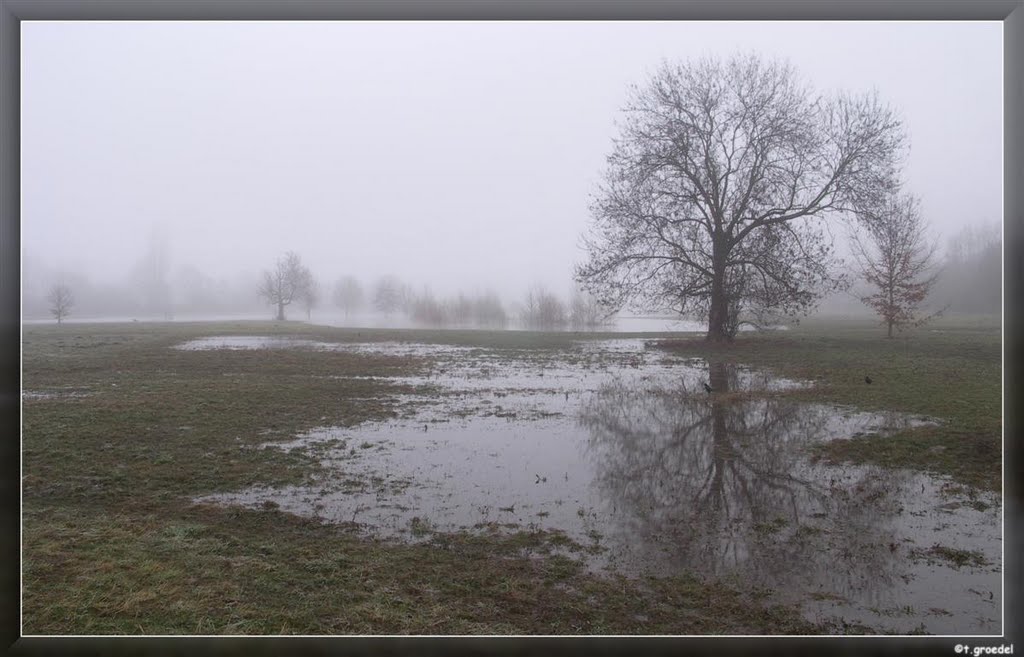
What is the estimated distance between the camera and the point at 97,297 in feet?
18.4

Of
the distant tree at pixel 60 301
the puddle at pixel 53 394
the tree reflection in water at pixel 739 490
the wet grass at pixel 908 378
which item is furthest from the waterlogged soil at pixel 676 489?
the distant tree at pixel 60 301

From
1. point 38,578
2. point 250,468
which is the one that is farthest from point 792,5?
point 38,578

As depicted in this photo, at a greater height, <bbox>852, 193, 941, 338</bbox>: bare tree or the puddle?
<bbox>852, 193, 941, 338</bbox>: bare tree

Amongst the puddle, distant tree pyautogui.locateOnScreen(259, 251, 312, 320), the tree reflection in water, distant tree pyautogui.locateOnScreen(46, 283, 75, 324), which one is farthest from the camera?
distant tree pyautogui.locateOnScreen(259, 251, 312, 320)

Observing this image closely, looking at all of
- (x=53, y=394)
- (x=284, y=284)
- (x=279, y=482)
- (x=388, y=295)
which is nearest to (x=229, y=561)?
(x=279, y=482)

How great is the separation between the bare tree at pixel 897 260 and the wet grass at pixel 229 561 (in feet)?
12.8

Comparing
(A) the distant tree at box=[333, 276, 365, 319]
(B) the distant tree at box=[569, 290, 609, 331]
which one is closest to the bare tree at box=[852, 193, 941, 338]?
(B) the distant tree at box=[569, 290, 609, 331]

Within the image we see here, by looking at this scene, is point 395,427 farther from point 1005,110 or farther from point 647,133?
point 1005,110

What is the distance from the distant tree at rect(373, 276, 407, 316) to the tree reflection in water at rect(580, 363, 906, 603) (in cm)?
263

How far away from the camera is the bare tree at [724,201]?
560 cm

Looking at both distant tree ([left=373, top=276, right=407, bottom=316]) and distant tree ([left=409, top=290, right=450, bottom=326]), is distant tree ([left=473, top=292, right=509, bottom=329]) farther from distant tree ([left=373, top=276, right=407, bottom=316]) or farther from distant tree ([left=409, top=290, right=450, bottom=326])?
distant tree ([left=373, top=276, right=407, bottom=316])

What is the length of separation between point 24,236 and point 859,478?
23.9 feet

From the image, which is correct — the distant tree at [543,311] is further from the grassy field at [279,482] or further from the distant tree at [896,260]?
the distant tree at [896,260]

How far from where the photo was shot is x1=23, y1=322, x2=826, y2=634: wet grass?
3.33 m
